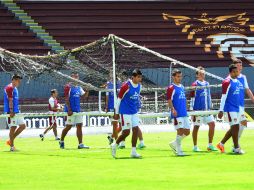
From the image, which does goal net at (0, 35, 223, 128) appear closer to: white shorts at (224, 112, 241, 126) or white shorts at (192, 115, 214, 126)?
white shorts at (192, 115, 214, 126)

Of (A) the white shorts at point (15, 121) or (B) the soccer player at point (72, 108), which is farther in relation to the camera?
(B) the soccer player at point (72, 108)

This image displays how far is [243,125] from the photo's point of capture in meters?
18.2

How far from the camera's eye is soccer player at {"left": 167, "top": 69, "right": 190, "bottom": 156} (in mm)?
17750

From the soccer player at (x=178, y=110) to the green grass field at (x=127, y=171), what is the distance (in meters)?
0.42

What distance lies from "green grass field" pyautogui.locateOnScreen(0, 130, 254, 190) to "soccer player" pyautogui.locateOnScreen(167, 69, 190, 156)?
0.42 metres

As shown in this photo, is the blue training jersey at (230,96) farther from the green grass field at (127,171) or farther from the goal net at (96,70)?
the goal net at (96,70)

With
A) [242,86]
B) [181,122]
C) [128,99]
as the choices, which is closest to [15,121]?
[128,99]

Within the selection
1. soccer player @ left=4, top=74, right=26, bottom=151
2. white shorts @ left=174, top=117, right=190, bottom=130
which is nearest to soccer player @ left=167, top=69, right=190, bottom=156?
white shorts @ left=174, top=117, right=190, bottom=130

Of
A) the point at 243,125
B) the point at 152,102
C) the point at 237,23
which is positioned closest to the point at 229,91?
the point at 243,125

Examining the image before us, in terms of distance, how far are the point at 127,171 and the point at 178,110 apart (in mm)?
4230

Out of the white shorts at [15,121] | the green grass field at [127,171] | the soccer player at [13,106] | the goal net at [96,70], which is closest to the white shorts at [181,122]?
the green grass field at [127,171]

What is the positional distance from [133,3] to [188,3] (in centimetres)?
343

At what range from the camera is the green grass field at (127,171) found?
38.1 ft

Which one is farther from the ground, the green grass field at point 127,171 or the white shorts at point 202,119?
the white shorts at point 202,119
